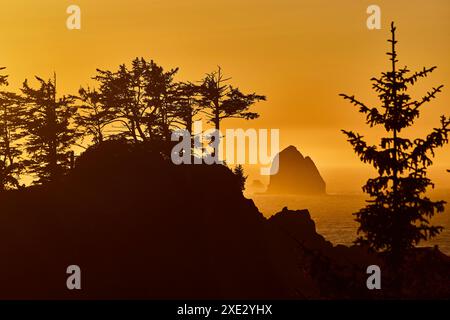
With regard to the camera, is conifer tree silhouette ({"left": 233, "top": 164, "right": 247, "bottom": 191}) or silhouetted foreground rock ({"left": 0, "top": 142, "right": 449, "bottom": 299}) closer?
silhouetted foreground rock ({"left": 0, "top": 142, "right": 449, "bottom": 299})

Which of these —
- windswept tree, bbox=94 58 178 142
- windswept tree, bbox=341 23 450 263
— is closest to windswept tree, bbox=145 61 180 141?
windswept tree, bbox=94 58 178 142

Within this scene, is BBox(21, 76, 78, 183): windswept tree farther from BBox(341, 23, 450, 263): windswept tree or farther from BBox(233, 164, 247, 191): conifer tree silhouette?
BBox(341, 23, 450, 263): windswept tree

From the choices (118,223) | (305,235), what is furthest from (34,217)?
(305,235)

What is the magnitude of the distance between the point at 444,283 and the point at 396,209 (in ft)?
10.1

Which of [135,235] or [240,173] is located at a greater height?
[240,173]

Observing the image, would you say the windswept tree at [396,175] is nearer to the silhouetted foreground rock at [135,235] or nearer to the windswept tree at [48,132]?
the silhouetted foreground rock at [135,235]

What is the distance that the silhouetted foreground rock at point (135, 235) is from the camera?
1289 inches

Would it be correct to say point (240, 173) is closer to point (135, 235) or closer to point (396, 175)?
point (135, 235)

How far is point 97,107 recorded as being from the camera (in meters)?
46.4

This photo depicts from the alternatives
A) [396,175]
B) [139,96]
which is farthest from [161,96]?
[396,175]

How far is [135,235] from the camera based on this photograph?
114ft

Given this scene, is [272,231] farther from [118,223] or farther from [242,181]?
[118,223]

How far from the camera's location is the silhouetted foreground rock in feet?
107

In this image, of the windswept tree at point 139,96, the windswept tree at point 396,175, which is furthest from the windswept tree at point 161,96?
the windswept tree at point 396,175
